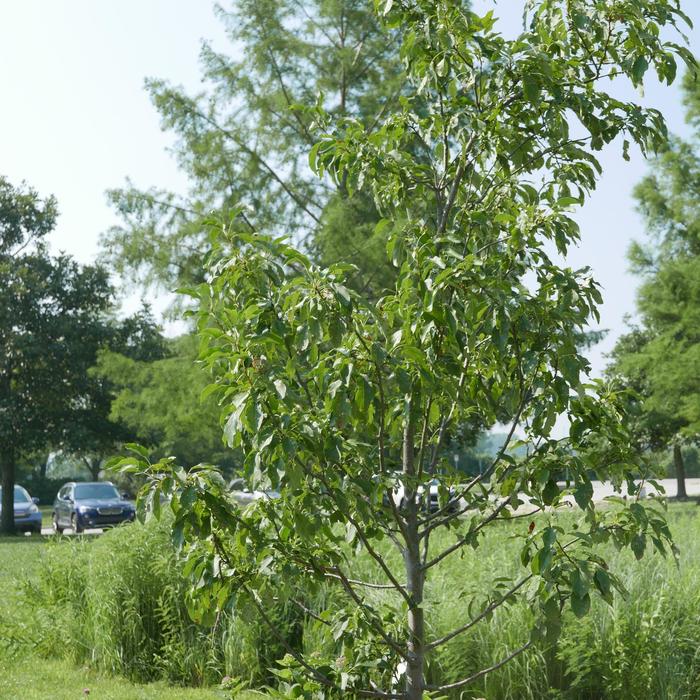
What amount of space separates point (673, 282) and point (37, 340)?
57.5 feet

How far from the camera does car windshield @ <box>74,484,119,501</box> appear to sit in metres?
25.2

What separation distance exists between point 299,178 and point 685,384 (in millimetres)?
11122

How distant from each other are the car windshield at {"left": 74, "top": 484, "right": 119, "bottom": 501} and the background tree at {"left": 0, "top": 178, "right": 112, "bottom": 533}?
108 inches

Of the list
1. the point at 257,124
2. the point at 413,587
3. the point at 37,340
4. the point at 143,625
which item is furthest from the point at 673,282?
the point at 413,587

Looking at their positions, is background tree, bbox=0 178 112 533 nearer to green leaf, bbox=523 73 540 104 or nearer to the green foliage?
the green foliage

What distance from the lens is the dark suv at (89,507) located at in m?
24.0

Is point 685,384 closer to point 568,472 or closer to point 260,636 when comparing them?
point 260,636

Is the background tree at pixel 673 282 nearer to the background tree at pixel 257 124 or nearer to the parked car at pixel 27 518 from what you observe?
the background tree at pixel 257 124

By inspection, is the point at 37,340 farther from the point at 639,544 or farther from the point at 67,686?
the point at 639,544

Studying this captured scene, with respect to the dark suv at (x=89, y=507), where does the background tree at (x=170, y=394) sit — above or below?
above

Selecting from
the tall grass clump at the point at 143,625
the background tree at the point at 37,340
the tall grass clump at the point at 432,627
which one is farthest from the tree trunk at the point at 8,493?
the tall grass clump at the point at 143,625

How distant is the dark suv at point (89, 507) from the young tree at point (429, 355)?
20358 mm

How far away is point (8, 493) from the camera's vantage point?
94.0 feet

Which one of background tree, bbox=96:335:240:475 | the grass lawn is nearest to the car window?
background tree, bbox=96:335:240:475
